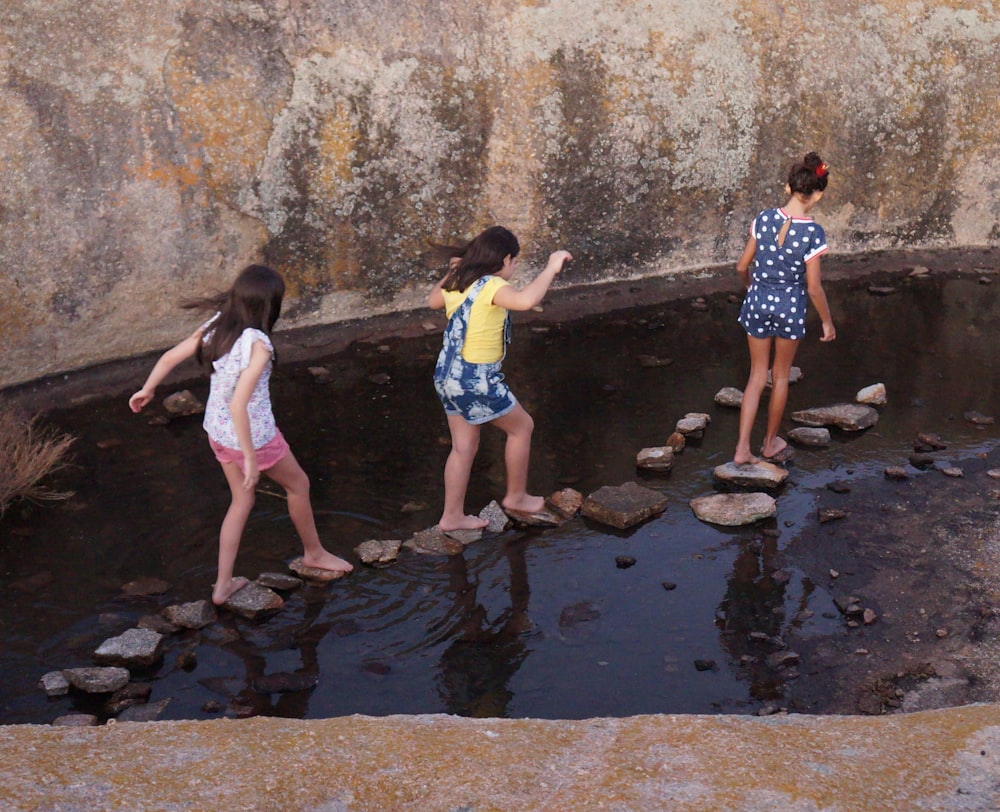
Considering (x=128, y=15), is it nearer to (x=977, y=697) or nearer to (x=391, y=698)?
(x=391, y=698)

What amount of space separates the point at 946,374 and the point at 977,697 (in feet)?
11.8

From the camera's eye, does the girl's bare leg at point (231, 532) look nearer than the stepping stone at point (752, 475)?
Yes

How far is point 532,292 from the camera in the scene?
4801 millimetres

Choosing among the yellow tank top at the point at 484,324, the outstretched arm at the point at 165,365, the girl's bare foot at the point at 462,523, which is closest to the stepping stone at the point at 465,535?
the girl's bare foot at the point at 462,523

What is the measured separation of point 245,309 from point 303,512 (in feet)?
3.35

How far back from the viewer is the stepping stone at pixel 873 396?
6785mm

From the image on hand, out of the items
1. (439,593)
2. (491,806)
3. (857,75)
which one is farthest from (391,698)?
(857,75)

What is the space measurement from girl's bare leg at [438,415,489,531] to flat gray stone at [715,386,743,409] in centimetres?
215

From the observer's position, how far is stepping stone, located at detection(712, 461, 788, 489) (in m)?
5.87

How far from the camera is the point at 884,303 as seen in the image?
8.57m

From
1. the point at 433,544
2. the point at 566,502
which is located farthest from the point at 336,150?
the point at 433,544

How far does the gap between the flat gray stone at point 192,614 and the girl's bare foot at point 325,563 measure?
1.65 feet

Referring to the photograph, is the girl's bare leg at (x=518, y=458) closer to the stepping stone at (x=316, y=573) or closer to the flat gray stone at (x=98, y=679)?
the stepping stone at (x=316, y=573)

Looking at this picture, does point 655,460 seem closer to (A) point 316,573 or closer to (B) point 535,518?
(B) point 535,518
